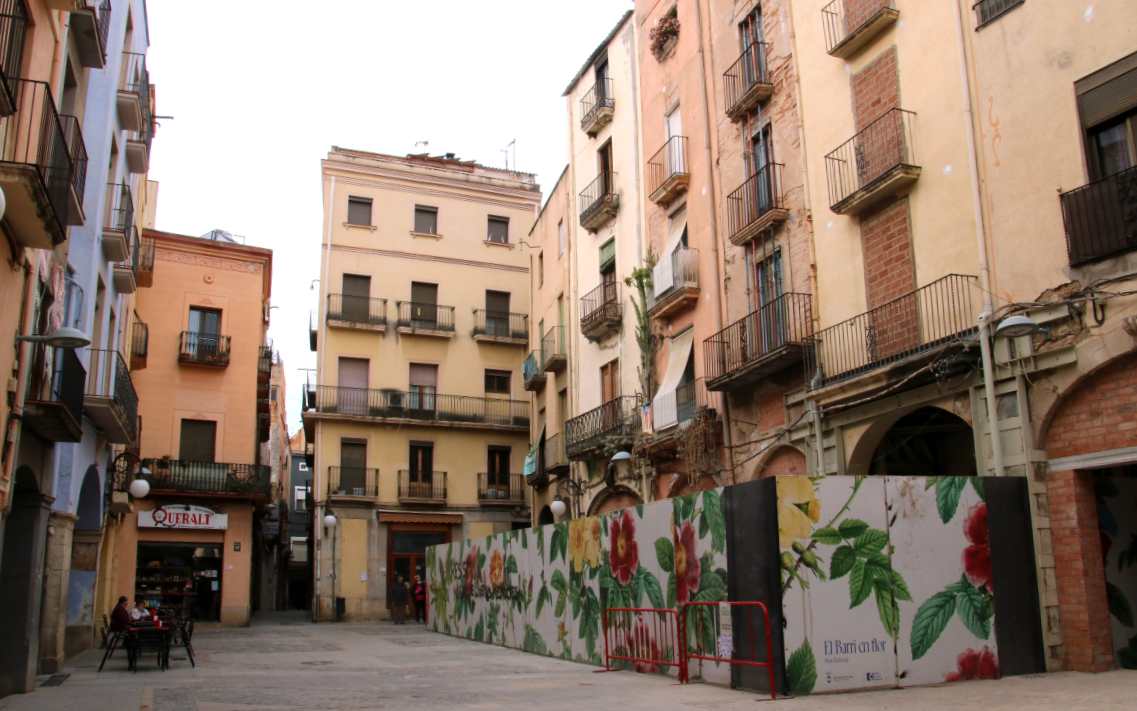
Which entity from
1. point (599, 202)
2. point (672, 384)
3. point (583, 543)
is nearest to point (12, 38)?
point (583, 543)

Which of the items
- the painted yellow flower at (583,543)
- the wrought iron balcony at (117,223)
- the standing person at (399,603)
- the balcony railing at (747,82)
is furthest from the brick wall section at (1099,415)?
the standing person at (399,603)

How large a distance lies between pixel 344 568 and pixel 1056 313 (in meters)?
28.3

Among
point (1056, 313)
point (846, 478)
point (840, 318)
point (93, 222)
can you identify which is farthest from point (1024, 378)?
point (93, 222)

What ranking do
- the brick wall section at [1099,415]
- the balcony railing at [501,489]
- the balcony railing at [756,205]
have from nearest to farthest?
1. the brick wall section at [1099,415]
2. the balcony railing at [756,205]
3. the balcony railing at [501,489]

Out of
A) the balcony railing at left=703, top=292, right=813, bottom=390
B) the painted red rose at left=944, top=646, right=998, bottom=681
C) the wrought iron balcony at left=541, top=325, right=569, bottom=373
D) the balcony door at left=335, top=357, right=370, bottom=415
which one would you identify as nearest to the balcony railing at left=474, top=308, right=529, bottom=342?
the balcony door at left=335, top=357, right=370, bottom=415

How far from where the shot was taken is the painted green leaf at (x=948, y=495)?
1226 centimetres

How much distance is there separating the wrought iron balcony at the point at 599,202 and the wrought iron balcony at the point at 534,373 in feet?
19.7

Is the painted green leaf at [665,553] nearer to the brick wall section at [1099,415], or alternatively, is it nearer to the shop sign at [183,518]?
the brick wall section at [1099,415]

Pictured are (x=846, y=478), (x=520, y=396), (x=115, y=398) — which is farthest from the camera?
(x=520, y=396)

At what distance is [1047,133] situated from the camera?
13070mm

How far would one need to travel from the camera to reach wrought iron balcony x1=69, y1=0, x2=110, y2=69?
1464 centimetres

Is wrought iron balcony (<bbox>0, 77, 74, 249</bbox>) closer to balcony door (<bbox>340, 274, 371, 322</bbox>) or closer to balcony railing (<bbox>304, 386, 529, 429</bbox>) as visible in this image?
balcony railing (<bbox>304, 386, 529, 429</bbox>)

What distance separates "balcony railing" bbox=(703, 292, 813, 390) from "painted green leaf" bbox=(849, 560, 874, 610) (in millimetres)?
6406

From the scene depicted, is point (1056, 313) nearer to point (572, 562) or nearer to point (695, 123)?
point (572, 562)
